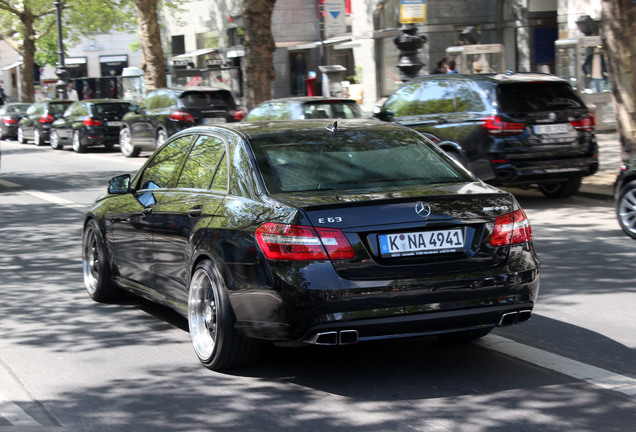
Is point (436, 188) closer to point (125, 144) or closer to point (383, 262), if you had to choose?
point (383, 262)

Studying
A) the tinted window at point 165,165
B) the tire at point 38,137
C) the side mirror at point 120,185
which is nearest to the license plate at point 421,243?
the tinted window at point 165,165

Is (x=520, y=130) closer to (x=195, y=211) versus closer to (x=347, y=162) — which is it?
(x=347, y=162)

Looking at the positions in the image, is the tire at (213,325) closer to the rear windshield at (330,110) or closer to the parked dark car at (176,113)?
the rear windshield at (330,110)

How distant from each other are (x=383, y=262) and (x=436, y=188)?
67 centimetres

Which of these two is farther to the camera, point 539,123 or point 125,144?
point 125,144

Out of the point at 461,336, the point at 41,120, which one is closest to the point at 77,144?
the point at 41,120

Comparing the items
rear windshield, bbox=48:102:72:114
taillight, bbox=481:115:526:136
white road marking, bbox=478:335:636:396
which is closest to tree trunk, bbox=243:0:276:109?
rear windshield, bbox=48:102:72:114

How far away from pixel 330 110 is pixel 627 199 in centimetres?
812

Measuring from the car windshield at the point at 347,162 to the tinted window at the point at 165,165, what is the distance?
0.94 metres

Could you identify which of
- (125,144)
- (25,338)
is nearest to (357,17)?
(125,144)

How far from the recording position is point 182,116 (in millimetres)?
23156

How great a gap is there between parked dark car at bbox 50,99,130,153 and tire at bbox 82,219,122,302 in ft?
63.6

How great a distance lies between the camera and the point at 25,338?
6.69m

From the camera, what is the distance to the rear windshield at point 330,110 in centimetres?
1738
